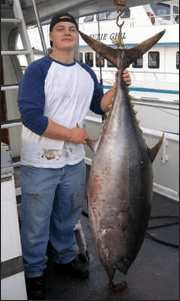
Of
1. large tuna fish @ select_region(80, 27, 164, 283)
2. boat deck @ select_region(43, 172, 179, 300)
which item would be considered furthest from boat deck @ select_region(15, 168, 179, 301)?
large tuna fish @ select_region(80, 27, 164, 283)

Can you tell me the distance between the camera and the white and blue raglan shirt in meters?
1.94

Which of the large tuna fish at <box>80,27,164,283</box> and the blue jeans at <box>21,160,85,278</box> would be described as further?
the blue jeans at <box>21,160,85,278</box>

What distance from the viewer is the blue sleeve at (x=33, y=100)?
192 centimetres

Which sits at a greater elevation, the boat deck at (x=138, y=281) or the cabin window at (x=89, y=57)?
the cabin window at (x=89, y=57)

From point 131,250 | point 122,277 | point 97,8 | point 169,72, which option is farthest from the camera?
point 169,72

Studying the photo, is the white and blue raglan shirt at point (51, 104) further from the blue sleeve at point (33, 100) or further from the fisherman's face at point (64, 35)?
the fisherman's face at point (64, 35)

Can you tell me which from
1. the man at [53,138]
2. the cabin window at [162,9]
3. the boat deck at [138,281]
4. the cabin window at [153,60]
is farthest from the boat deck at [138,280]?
the cabin window at [162,9]

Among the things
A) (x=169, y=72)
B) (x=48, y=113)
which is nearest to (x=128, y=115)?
(x=48, y=113)

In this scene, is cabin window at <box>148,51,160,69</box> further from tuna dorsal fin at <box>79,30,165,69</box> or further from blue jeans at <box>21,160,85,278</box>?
tuna dorsal fin at <box>79,30,165,69</box>

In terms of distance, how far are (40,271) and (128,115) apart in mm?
1145

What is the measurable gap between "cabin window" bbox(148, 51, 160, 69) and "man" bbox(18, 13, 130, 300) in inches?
334

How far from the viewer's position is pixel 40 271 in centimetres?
227

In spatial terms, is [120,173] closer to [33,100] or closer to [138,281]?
[33,100]

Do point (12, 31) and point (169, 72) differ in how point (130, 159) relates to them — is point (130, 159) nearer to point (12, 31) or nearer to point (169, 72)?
point (12, 31)
